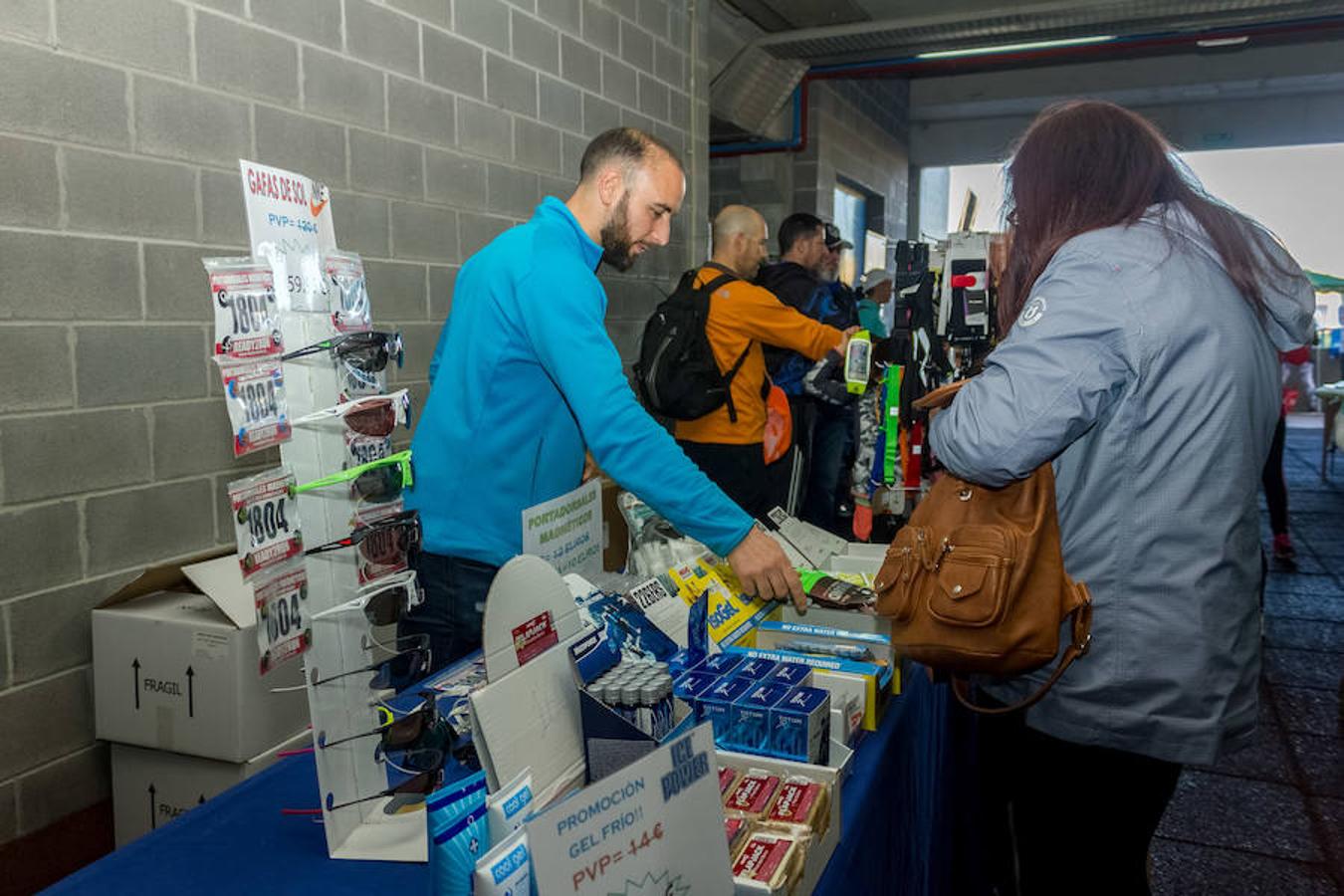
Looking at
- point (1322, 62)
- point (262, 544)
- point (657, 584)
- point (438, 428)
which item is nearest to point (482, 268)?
point (438, 428)

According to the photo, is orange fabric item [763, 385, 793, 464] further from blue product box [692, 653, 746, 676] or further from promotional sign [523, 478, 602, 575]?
blue product box [692, 653, 746, 676]

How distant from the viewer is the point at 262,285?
1007 millimetres

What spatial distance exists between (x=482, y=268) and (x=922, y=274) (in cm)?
155

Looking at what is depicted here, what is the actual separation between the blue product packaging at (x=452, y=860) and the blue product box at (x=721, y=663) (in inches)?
23.0

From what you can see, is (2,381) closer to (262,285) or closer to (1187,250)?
(262,285)

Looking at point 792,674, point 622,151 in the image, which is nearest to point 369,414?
point 792,674

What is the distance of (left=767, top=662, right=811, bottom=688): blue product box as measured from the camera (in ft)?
4.17

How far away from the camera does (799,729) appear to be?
1142mm

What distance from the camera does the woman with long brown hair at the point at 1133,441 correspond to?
3.71 feet

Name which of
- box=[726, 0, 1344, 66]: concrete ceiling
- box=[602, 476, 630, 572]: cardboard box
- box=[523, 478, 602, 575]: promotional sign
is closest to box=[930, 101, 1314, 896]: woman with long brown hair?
box=[523, 478, 602, 575]: promotional sign

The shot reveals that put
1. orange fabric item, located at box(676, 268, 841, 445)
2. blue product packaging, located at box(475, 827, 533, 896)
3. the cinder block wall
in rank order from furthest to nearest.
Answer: orange fabric item, located at box(676, 268, 841, 445), the cinder block wall, blue product packaging, located at box(475, 827, 533, 896)

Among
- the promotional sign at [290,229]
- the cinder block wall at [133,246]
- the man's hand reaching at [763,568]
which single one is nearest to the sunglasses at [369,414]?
the promotional sign at [290,229]

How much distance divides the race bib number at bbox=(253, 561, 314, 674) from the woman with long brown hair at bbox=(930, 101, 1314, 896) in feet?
2.51

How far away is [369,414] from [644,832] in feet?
1.87
